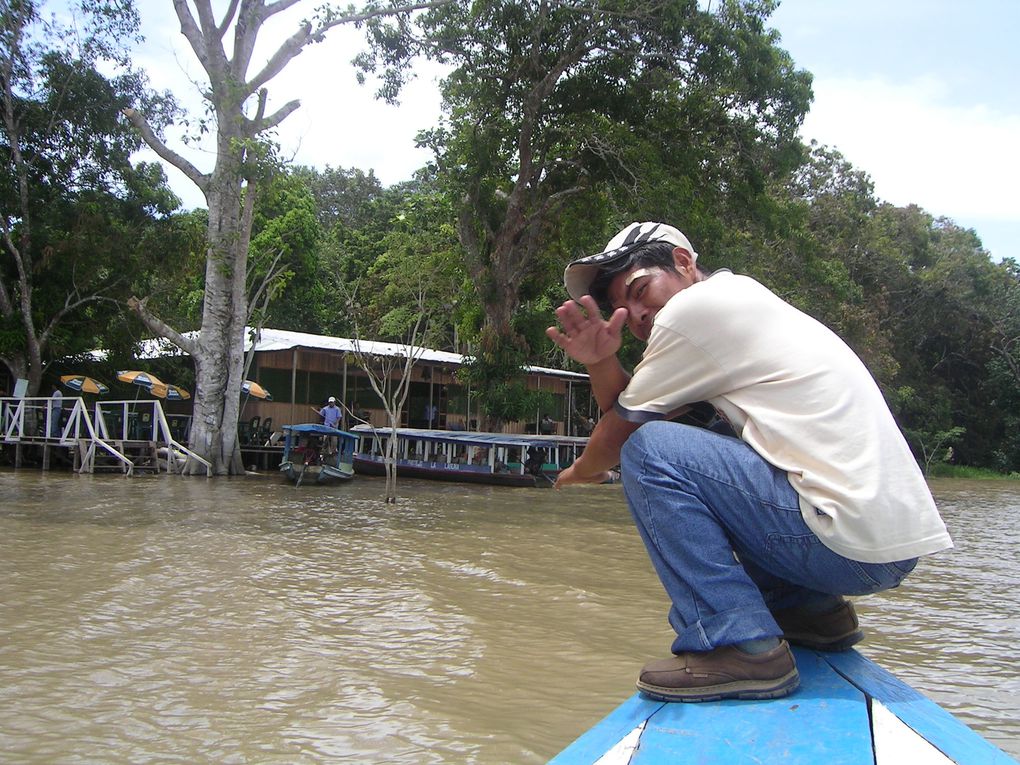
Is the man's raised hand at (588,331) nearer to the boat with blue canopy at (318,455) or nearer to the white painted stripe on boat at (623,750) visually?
the white painted stripe on boat at (623,750)

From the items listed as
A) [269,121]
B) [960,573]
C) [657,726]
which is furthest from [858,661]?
[269,121]

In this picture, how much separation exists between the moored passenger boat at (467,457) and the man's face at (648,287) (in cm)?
1448

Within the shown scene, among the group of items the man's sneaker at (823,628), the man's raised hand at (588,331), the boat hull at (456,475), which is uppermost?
the man's raised hand at (588,331)

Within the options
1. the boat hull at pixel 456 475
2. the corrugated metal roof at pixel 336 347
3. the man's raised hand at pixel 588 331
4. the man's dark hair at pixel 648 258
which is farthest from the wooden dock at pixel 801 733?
the corrugated metal roof at pixel 336 347

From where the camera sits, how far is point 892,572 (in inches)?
66.1

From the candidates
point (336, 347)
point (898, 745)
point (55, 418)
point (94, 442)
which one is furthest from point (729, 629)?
point (55, 418)

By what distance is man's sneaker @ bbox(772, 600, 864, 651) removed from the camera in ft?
6.42

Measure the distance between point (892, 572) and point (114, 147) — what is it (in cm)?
2096

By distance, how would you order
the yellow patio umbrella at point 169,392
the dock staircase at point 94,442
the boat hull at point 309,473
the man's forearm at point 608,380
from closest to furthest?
the man's forearm at point 608,380 → the boat hull at point 309,473 → the dock staircase at point 94,442 → the yellow patio umbrella at point 169,392

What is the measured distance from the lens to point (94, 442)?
16.7m

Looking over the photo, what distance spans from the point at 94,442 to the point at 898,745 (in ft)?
57.8

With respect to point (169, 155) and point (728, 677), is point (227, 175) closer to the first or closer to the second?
point (169, 155)

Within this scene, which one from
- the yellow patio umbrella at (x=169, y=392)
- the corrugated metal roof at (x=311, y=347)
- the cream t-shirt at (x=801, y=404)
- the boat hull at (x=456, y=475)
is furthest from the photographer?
the corrugated metal roof at (x=311, y=347)

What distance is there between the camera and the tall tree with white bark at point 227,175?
15.4m
